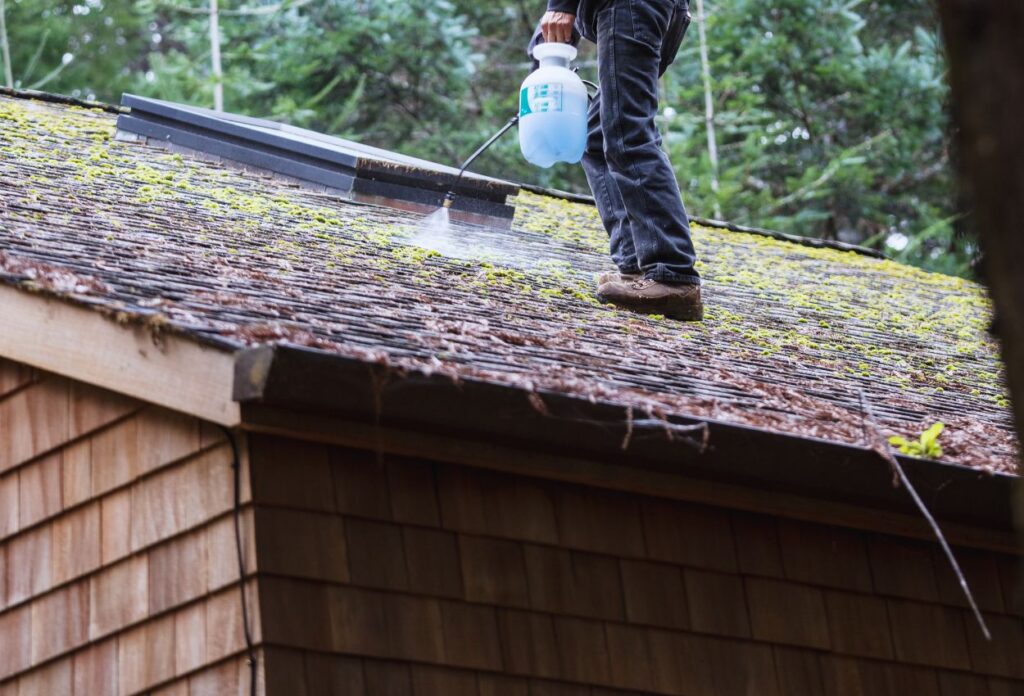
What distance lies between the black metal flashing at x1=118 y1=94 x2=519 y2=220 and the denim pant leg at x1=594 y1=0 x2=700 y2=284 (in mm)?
1858

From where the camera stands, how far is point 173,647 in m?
3.65

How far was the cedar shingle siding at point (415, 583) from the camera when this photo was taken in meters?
3.49

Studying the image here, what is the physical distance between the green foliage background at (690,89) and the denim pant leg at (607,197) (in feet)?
33.3

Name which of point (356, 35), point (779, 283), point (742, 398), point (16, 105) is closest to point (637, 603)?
point (742, 398)

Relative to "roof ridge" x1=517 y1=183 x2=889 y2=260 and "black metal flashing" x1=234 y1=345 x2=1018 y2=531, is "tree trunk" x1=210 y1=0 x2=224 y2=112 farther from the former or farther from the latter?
"black metal flashing" x1=234 y1=345 x2=1018 y2=531

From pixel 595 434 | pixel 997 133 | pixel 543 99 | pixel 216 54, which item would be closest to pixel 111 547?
pixel 595 434

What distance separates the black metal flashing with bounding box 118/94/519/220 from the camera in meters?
7.14

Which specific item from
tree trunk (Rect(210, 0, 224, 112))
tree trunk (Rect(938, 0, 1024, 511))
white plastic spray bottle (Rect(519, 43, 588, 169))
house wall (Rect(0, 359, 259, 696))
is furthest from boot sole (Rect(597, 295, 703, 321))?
tree trunk (Rect(210, 0, 224, 112))

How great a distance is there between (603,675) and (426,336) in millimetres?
1074

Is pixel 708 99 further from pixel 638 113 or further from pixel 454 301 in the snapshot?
pixel 454 301

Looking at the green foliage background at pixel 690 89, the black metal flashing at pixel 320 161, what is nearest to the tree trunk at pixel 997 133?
the black metal flashing at pixel 320 161

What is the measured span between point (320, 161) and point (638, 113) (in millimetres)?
2501

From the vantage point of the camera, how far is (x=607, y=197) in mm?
5688

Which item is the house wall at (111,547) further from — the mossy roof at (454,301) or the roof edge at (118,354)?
the mossy roof at (454,301)
